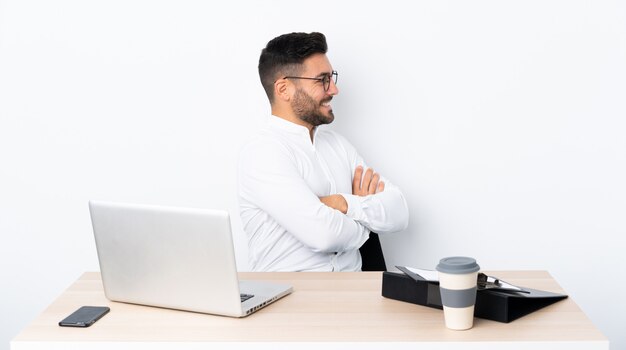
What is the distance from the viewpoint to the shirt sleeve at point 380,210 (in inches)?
118

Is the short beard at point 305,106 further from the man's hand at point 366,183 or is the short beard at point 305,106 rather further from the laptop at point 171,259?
the laptop at point 171,259

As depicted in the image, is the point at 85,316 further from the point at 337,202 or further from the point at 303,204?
the point at 337,202

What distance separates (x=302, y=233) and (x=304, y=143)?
0.51m

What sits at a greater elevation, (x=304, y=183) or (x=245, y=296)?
(x=304, y=183)

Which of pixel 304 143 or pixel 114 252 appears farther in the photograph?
pixel 304 143

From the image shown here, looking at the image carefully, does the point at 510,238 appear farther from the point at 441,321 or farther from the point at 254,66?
the point at 441,321

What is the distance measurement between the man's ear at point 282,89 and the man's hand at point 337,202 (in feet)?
1.54

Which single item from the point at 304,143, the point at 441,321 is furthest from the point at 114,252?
the point at 304,143

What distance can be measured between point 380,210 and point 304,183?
1.03 ft

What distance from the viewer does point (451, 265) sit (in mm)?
1928

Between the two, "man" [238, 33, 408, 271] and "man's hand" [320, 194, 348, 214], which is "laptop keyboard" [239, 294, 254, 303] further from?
"man's hand" [320, 194, 348, 214]

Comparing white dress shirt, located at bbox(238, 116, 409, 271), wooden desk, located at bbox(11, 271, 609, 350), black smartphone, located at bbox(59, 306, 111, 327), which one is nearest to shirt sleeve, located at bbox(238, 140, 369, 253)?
white dress shirt, located at bbox(238, 116, 409, 271)

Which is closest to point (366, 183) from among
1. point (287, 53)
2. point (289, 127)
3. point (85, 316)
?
point (289, 127)

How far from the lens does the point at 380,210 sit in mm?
3049
